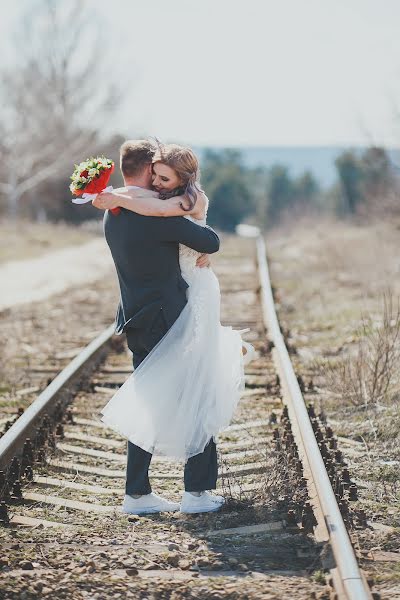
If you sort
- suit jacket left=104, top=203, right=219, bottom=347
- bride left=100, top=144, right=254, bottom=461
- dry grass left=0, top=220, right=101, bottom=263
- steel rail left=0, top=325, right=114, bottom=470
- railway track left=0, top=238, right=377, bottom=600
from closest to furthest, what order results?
railway track left=0, top=238, right=377, bottom=600, suit jacket left=104, top=203, right=219, bottom=347, bride left=100, top=144, right=254, bottom=461, steel rail left=0, top=325, right=114, bottom=470, dry grass left=0, top=220, right=101, bottom=263

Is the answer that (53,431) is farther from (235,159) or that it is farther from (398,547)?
(235,159)

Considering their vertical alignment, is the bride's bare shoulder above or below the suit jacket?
above

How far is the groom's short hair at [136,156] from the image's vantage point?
4.56 meters

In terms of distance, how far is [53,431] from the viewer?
241 inches

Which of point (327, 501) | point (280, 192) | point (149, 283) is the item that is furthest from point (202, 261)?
point (280, 192)

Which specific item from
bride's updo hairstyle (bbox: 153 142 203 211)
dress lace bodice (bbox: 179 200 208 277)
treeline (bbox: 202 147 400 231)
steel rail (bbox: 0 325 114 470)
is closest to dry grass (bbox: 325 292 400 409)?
steel rail (bbox: 0 325 114 470)

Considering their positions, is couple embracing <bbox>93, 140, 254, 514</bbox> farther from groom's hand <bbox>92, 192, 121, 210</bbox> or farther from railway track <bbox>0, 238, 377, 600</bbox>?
railway track <bbox>0, 238, 377, 600</bbox>

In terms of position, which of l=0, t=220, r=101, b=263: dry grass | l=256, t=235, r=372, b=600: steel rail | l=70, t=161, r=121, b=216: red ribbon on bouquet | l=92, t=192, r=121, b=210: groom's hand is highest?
l=0, t=220, r=101, b=263: dry grass

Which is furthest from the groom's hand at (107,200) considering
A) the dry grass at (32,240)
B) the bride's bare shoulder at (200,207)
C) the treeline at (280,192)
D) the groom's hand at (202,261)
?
the treeline at (280,192)

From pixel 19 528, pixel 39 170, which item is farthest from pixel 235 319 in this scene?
pixel 39 170

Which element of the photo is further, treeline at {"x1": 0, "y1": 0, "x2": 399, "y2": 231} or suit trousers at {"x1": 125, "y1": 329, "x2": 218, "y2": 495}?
treeline at {"x1": 0, "y1": 0, "x2": 399, "y2": 231}

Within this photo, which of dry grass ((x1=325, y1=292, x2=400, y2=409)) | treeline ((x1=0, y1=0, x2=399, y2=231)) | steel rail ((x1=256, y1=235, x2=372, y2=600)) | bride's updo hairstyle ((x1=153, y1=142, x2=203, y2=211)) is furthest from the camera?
treeline ((x1=0, y1=0, x2=399, y2=231))

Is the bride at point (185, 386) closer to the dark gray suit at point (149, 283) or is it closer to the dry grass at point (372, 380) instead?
the dark gray suit at point (149, 283)

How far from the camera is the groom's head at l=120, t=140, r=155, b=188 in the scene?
4.57 meters
